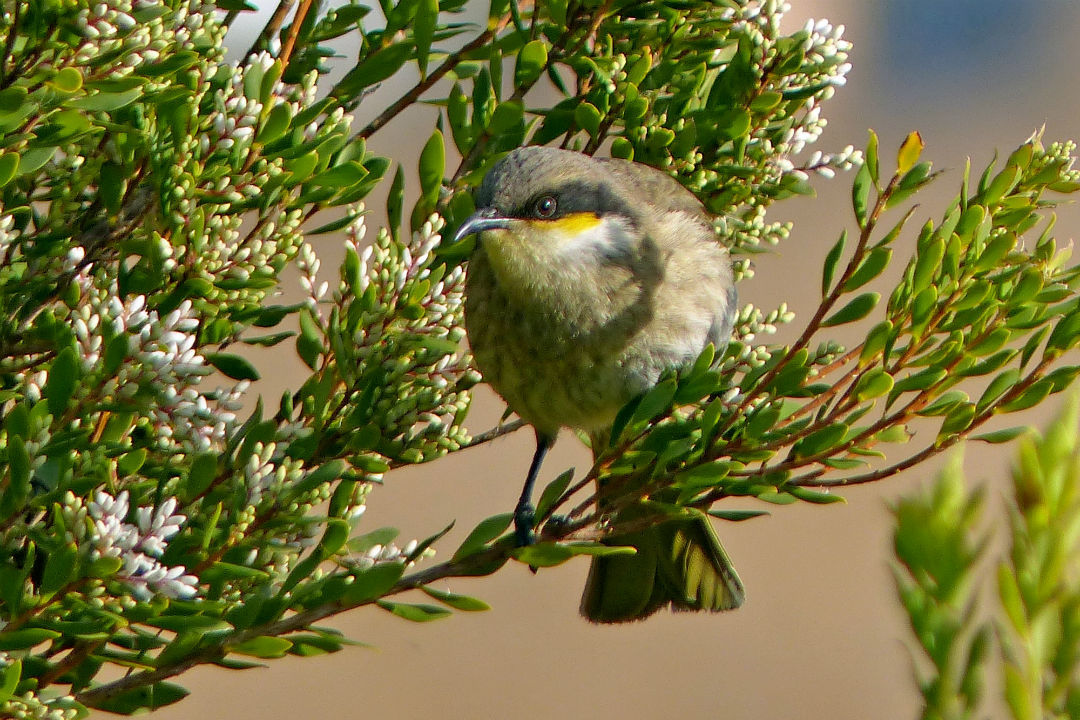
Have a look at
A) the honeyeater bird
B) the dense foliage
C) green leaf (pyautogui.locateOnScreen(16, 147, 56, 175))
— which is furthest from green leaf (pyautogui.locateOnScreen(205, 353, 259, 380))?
the honeyeater bird

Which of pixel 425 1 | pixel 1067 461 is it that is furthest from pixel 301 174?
pixel 1067 461

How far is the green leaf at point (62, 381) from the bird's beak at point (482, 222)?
750 millimetres

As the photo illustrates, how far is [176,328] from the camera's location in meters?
1.41

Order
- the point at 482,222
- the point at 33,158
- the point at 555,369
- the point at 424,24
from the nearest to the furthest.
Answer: the point at 33,158
the point at 424,24
the point at 482,222
the point at 555,369

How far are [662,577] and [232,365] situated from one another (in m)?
1.49

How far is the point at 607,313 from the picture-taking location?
2754mm

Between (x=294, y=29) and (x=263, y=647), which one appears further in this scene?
(x=294, y=29)

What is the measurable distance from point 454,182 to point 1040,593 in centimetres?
154

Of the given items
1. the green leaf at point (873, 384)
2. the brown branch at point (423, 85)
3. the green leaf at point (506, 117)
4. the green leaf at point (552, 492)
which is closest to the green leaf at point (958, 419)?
the green leaf at point (873, 384)

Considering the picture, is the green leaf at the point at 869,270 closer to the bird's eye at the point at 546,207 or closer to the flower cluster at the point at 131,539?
the flower cluster at the point at 131,539

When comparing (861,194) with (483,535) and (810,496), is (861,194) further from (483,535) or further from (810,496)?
(483,535)

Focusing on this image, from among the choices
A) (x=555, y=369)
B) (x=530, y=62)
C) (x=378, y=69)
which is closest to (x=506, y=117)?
(x=530, y=62)

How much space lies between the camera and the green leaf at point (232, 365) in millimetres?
1646

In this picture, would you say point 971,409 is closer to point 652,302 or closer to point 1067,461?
point 1067,461
